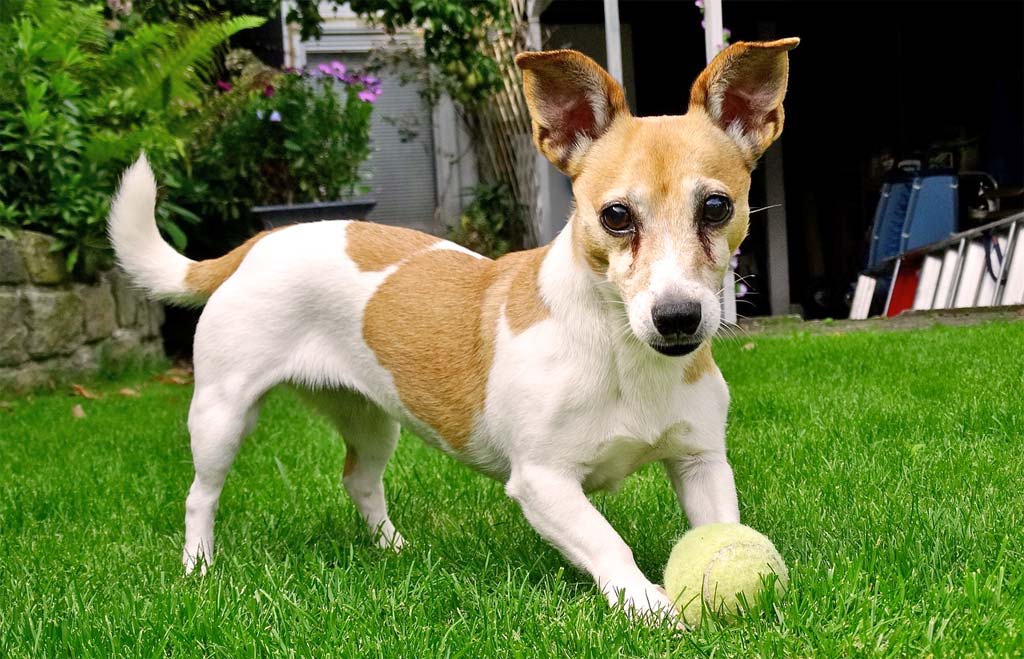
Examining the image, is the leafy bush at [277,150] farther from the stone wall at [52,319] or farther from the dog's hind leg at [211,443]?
the dog's hind leg at [211,443]

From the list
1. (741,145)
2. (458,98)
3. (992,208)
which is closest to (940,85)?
(992,208)

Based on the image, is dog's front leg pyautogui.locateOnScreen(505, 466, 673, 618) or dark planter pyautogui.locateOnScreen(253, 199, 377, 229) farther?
dark planter pyautogui.locateOnScreen(253, 199, 377, 229)

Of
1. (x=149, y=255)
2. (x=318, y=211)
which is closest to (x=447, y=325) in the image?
(x=149, y=255)

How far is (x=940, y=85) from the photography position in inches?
469

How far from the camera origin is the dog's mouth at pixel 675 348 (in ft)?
7.32

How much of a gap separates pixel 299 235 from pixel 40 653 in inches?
58.2

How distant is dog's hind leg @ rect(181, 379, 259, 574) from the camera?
3.16 metres

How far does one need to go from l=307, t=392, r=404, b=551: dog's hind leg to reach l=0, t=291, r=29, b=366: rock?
3658 mm

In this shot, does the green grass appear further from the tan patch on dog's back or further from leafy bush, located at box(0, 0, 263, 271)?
leafy bush, located at box(0, 0, 263, 271)

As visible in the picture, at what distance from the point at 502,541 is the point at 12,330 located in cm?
444

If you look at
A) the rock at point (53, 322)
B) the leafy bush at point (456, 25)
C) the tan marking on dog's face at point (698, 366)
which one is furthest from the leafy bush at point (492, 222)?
the tan marking on dog's face at point (698, 366)

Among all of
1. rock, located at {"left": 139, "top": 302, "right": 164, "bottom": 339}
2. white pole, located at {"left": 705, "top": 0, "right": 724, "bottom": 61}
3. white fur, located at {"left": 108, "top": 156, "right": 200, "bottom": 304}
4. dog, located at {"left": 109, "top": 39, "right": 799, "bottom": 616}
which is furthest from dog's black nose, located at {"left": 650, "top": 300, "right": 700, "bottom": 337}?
rock, located at {"left": 139, "top": 302, "right": 164, "bottom": 339}

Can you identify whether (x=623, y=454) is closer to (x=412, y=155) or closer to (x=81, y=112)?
(x=81, y=112)

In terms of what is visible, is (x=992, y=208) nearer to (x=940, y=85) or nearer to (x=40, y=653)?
(x=940, y=85)
